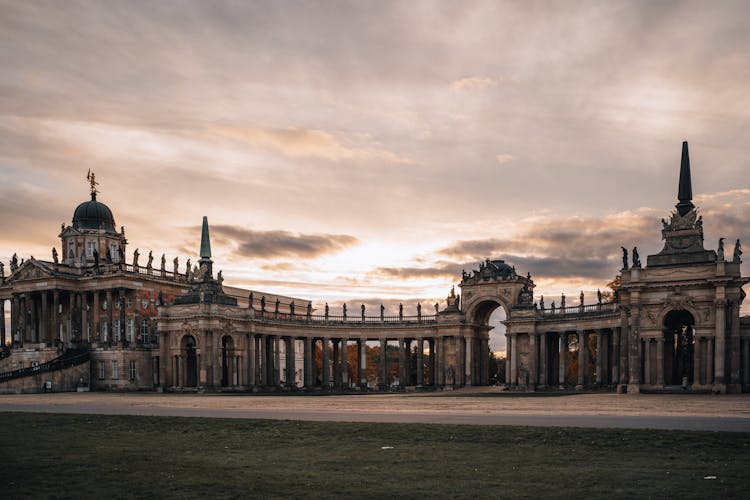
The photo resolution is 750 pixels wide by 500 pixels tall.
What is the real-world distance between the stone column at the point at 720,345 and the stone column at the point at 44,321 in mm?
81583

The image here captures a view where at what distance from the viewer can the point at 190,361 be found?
10169 centimetres

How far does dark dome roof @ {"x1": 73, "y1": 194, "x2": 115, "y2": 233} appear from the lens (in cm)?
11325

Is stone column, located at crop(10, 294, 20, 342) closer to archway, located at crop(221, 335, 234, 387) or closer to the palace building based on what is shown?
the palace building

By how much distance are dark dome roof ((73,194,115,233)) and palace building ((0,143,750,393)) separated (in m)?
0.17

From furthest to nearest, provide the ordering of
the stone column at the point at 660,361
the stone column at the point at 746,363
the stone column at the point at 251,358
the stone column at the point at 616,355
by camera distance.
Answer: the stone column at the point at 251,358
the stone column at the point at 616,355
the stone column at the point at 660,361
the stone column at the point at 746,363

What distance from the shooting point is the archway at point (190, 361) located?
9519cm

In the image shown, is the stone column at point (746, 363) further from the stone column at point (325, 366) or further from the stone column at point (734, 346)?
the stone column at point (325, 366)

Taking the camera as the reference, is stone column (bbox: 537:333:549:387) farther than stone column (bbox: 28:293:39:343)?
No

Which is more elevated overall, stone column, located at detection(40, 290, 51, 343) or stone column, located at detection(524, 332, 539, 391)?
stone column, located at detection(40, 290, 51, 343)

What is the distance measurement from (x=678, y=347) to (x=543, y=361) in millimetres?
17556

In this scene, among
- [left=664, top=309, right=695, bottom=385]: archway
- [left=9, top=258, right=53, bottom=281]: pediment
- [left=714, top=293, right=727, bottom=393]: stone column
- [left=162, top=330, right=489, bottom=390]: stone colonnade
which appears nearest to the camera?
[left=714, top=293, right=727, bottom=393]: stone column

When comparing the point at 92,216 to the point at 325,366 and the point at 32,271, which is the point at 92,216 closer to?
the point at 32,271

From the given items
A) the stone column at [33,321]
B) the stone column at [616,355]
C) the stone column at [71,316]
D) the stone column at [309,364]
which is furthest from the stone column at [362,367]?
the stone column at [33,321]

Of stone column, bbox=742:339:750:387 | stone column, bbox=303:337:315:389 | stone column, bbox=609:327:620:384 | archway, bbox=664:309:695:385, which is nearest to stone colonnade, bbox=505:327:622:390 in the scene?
stone column, bbox=609:327:620:384
